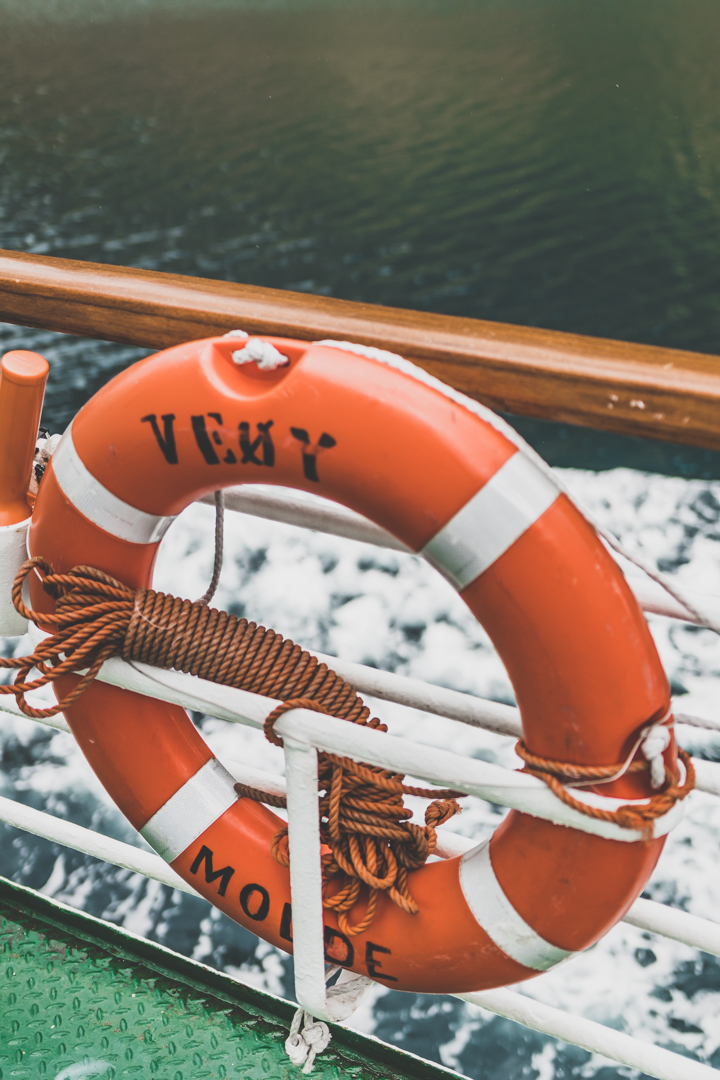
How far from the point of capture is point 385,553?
315 centimetres

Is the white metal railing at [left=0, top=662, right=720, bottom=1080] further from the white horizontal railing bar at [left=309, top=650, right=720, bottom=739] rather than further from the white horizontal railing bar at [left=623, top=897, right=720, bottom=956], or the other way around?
the white horizontal railing bar at [left=309, top=650, right=720, bottom=739]

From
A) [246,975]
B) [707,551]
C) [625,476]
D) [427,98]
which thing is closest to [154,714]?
[246,975]

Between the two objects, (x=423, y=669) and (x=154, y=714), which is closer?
(x=154, y=714)

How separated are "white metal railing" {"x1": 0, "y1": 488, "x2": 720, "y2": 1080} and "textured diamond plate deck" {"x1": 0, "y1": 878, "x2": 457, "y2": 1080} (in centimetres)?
30

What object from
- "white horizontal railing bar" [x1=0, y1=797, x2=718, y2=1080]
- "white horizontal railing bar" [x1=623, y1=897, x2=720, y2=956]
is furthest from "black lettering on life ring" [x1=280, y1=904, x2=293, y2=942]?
"white horizontal railing bar" [x1=623, y1=897, x2=720, y2=956]

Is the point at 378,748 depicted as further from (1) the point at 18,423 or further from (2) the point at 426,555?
(1) the point at 18,423

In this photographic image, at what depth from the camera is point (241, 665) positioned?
81cm

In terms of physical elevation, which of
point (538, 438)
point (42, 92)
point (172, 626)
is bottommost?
point (538, 438)

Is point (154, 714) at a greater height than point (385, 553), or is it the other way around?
point (154, 714)

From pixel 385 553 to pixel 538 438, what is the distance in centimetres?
116

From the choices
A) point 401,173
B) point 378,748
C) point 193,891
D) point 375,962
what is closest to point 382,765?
point 378,748

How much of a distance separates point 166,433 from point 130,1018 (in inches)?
34.0

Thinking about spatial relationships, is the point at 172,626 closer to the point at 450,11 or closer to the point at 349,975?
the point at 349,975

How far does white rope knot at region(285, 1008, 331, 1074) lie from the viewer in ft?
3.23
